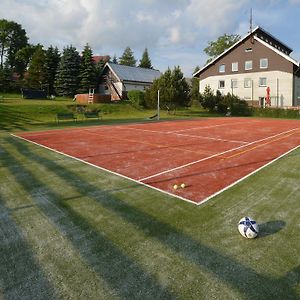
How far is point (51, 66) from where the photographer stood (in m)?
56.2

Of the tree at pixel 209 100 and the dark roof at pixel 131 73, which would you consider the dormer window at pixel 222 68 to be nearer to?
the tree at pixel 209 100

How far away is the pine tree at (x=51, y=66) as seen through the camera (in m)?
55.9

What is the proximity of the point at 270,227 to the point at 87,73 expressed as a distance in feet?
176

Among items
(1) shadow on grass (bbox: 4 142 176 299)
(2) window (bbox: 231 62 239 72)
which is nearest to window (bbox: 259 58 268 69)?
(2) window (bbox: 231 62 239 72)

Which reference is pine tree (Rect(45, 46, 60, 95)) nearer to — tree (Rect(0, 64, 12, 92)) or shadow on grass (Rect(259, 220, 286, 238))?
tree (Rect(0, 64, 12, 92))

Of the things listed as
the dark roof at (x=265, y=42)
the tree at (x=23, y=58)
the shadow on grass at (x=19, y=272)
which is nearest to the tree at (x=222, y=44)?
the dark roof at (x=265, y=42)

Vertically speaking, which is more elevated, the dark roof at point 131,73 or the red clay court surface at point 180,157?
the dark roof at point 131,73

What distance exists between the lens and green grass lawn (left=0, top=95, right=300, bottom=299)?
160 inches

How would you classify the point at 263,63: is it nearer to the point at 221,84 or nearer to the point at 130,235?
the point at 221,84

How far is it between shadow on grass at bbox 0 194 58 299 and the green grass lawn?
2 cm

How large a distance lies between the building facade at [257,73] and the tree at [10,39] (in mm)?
59183

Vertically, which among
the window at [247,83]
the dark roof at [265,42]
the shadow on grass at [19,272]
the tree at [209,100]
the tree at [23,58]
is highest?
the tree at [23,58]

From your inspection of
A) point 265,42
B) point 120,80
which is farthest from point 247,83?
point 120,80

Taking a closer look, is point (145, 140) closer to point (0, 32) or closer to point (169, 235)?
point (169, 235)
